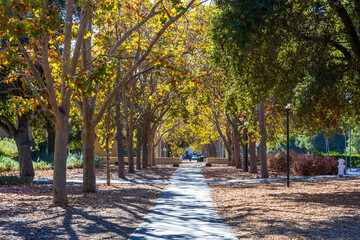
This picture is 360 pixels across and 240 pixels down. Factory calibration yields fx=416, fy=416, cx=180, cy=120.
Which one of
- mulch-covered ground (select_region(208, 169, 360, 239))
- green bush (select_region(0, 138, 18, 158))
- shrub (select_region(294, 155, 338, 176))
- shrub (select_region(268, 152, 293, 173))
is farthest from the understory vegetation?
shrub (select_region(294, 155, 338, 176))

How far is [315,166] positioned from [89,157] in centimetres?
1717

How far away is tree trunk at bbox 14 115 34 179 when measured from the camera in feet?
72.5

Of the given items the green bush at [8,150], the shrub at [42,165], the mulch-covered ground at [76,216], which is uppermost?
the green bush at [8,150]

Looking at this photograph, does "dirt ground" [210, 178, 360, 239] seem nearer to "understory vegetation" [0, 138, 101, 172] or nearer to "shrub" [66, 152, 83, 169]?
"understory vegetation" [0, 138, 101, 172]

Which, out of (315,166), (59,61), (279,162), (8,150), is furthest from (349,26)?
(8,150)

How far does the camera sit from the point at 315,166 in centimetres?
2712

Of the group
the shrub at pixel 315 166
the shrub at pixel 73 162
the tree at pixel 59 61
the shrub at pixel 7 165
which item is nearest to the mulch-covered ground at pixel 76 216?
the tree at pixel 59 61

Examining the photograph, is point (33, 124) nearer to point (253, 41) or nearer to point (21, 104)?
point (21, 104)

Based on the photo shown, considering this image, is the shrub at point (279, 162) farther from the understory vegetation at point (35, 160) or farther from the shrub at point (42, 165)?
the shrub at point (42, 165)

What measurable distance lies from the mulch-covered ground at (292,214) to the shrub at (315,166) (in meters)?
11.3

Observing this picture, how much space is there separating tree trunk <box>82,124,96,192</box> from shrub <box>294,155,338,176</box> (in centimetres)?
1616

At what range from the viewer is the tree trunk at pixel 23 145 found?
72.5ft

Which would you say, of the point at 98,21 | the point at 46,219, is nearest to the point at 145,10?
the point at 98,21

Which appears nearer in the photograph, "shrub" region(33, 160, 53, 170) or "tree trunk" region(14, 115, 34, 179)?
"tree trunk" region(14, 115, 34, 179)
